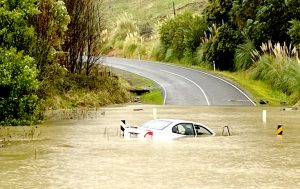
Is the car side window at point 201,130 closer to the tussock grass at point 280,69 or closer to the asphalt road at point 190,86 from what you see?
the asphalt road at point 190,86

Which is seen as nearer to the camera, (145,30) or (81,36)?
(81,36)

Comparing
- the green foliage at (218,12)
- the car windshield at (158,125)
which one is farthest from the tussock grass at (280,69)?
the car windshield at (158,125)

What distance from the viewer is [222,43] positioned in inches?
2307

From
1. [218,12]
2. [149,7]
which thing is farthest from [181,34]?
[149,7]

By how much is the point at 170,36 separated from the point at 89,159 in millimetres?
51980

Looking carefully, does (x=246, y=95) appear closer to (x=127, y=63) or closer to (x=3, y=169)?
(x=127, y=63)

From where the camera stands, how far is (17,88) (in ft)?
94.4

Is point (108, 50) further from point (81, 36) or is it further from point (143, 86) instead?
point (81, 36)

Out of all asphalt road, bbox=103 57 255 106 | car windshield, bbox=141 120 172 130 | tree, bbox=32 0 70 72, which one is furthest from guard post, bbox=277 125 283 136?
asphalt road, bbox=103 57 255 106

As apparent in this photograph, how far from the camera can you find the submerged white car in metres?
23.6

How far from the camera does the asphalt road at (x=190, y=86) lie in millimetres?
42906

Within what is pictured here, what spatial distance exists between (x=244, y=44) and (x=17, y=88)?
104 ft

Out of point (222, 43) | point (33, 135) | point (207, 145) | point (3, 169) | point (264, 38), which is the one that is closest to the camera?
point (3, 169)

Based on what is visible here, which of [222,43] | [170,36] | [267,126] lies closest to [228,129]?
[267,126]
